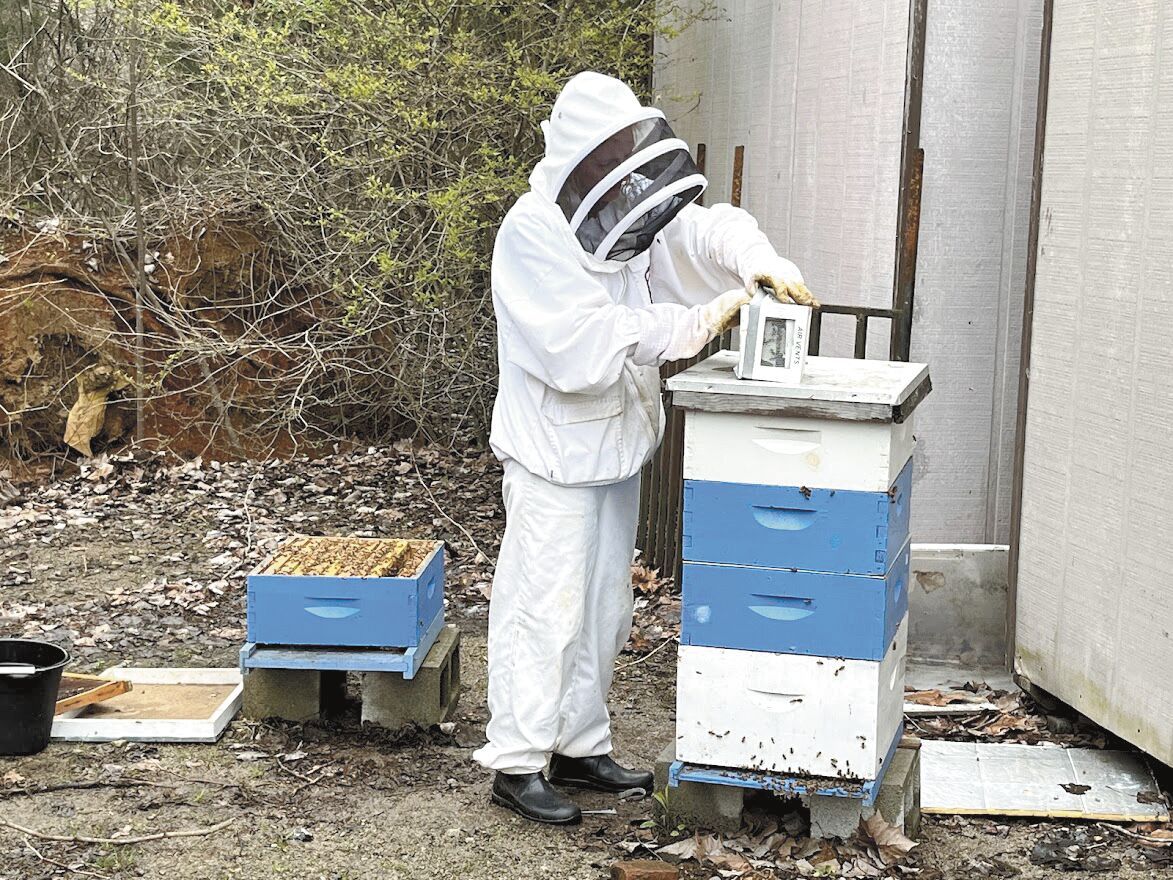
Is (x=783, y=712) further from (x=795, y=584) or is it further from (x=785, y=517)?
(x=785, y=517)

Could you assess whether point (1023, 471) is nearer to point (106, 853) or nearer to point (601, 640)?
point (601, 640)

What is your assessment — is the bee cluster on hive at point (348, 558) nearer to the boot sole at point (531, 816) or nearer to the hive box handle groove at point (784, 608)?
the boot sole at point (531, 816)

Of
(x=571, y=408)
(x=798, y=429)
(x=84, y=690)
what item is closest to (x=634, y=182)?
(x=571, y=408)

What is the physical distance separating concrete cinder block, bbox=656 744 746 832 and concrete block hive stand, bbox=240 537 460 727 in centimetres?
110

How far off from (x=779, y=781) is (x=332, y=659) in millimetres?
1656

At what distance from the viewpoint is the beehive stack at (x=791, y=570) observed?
3580mm

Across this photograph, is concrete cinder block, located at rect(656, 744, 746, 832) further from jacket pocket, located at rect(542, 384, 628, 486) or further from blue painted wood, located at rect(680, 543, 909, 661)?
jacket pocket, located at rect(542, 384, 628, 486)

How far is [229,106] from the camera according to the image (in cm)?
932

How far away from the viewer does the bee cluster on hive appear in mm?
4805

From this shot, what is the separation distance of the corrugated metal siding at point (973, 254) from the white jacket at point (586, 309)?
1.54 meters

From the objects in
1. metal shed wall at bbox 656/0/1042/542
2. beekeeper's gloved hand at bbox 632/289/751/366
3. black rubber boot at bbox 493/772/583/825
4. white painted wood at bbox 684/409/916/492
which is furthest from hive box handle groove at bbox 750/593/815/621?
metal shed wall at bbox 656/0/1042/542

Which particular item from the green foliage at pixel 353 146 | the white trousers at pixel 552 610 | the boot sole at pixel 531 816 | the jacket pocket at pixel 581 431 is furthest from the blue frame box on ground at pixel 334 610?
the green foliage at pixel 353 146

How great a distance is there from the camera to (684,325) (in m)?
3.72

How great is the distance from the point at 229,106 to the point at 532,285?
6174 mm
